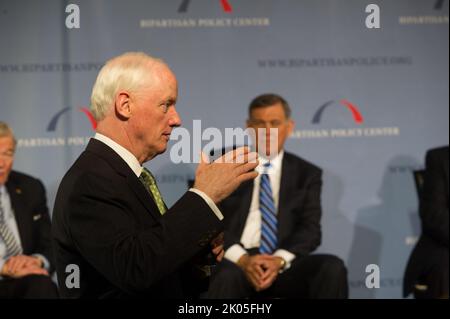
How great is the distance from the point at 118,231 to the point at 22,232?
2.49m

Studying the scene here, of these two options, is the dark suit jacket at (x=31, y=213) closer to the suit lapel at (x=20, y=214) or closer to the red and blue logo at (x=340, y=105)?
the suit lapel at (x=20, y=214)

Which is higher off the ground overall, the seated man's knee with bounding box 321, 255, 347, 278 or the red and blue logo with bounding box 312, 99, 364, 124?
the red and blue logo with bounding box 312, 99, 364, 124

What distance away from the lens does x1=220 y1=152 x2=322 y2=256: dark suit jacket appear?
3912mm

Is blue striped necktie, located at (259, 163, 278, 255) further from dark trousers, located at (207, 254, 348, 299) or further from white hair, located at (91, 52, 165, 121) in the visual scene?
white hair, located at (91, 52, 165, 121)

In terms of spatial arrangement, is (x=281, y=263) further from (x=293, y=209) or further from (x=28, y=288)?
(x=28, y=288)

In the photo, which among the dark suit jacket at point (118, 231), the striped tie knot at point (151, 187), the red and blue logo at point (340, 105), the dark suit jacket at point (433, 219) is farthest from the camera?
the red and blue logo at point (340, 105)

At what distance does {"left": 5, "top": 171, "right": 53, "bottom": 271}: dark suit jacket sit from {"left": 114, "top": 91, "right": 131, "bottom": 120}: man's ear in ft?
7.86

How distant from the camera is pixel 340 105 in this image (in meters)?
4.73

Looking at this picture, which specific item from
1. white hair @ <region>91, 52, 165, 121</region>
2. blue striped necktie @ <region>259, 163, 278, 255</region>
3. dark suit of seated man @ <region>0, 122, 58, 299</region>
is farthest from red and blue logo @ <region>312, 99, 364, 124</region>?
white hair @ <region>91, 52, 165, 121</region>

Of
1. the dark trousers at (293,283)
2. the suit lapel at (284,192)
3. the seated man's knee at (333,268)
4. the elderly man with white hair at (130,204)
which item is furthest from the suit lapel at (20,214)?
the elderly man with white hair at (130,204)

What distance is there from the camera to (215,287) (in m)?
3.65

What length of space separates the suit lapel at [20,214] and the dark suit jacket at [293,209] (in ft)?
3.74

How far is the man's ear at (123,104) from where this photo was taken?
5.58ft
